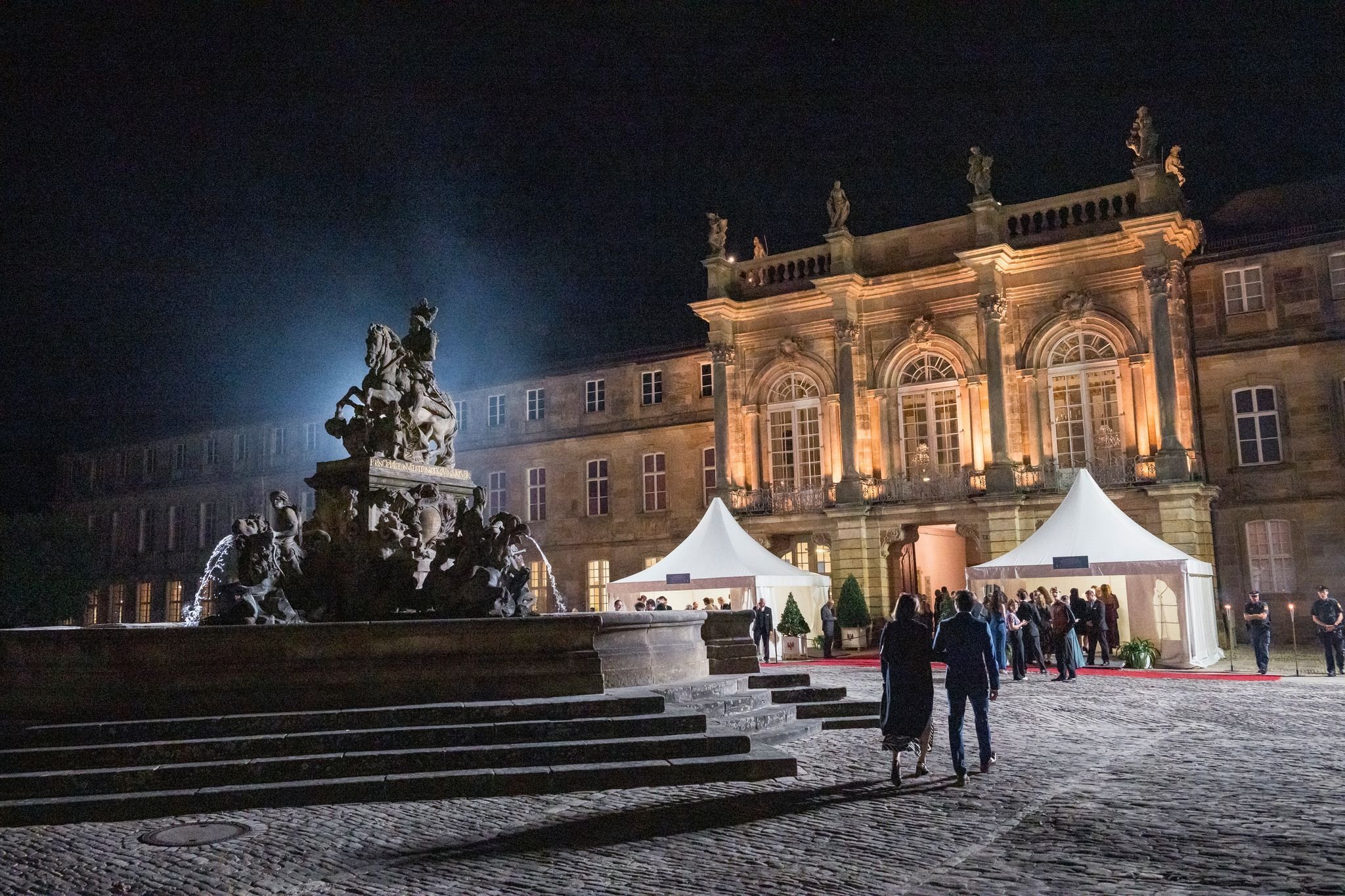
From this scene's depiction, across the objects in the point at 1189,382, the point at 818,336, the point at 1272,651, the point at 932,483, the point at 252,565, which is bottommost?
the point at 1272,651

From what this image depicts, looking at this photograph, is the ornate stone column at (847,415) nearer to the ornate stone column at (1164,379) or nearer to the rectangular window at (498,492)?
the ornate stone column at (1164,379)

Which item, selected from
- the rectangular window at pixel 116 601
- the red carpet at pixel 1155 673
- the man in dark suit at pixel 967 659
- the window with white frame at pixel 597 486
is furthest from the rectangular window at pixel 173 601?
the man in dark suit at pixel 967 659

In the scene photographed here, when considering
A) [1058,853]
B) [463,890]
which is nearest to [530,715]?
[463,890]

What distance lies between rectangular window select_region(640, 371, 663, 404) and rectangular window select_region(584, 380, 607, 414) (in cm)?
150

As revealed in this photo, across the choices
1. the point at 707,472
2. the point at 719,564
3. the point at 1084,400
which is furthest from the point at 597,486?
the point at 1084,400

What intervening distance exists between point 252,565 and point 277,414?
37.0m

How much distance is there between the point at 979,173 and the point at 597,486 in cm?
1625

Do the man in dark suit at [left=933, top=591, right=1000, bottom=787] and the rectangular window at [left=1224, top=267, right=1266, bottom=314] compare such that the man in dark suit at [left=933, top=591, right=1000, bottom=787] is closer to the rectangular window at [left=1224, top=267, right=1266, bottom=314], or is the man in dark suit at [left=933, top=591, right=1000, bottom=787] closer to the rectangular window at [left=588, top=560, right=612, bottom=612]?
the rectangular window at [left=1224, top=267, right=1266, bottom=314]

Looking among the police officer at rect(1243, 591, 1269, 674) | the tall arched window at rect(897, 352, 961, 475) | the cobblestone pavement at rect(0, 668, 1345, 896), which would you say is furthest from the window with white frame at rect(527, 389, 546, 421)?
the cobblestone pavement at rect(0, 668, 1345, 896)

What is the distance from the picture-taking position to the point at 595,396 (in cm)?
3744

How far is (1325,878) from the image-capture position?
5250 mm

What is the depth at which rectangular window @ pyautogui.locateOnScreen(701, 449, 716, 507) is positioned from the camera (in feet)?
114

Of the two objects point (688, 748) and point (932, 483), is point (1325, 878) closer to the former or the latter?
point (688, 748)

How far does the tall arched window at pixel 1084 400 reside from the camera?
1069 inches
